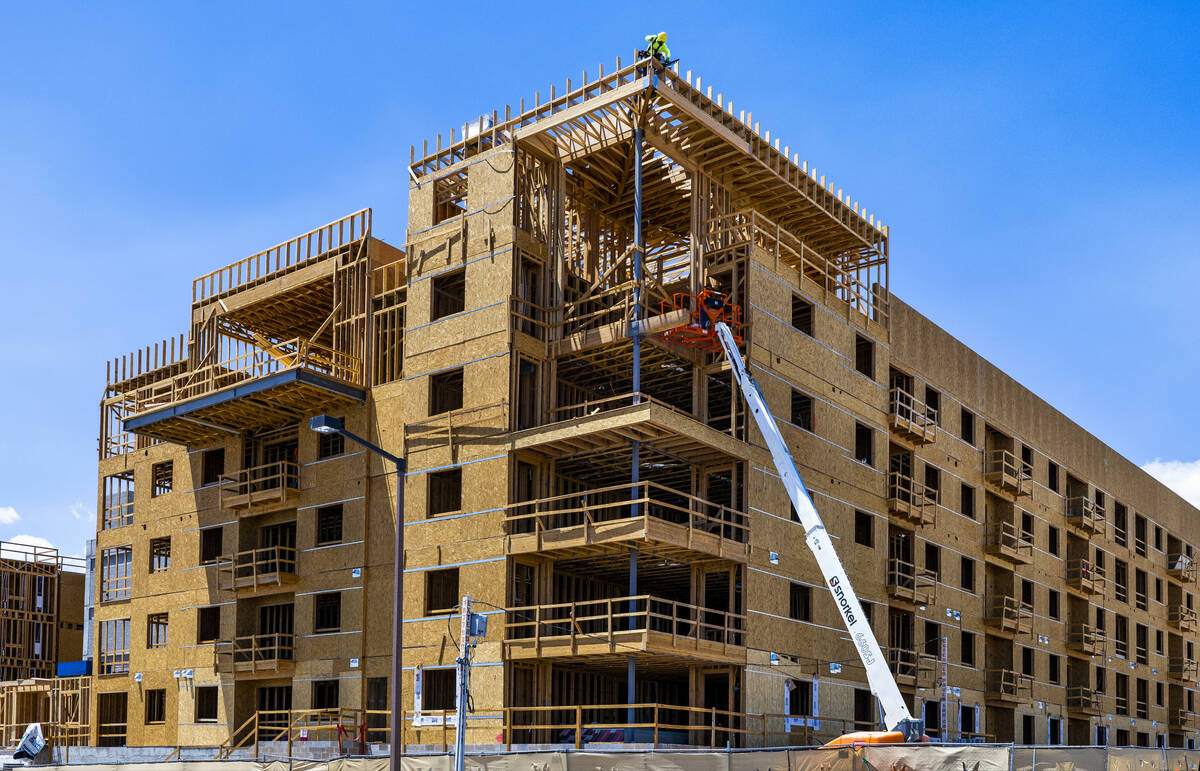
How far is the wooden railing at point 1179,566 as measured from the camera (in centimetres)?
8212

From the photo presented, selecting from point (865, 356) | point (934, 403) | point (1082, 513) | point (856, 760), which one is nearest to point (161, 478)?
point (865, 356)

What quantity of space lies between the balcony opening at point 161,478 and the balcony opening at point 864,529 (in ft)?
90.6

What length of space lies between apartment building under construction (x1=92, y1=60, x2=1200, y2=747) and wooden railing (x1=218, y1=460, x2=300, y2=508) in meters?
0.23

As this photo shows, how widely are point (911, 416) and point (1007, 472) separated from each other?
33.3ft

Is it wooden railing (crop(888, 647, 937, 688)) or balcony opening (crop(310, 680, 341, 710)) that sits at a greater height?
wooden railing (crop(888, 647, 937, 688))

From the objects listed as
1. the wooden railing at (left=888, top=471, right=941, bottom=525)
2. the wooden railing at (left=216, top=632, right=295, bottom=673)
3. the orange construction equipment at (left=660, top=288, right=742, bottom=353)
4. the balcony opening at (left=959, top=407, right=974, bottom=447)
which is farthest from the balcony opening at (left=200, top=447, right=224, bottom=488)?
the balcony opening at (left=959, top=407, right=974, bottom=447)

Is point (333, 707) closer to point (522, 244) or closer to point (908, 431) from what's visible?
point (522, 244)

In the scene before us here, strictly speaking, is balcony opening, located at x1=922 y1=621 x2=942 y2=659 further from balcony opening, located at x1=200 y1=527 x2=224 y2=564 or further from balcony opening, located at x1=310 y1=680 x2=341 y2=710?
balcony opening, located at x1=200 y1=527 x2=224 y2=564

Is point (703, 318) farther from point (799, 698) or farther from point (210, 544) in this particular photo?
point (210, 544)

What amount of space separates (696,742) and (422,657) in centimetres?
911

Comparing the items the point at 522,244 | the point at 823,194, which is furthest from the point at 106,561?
the point at 823,194

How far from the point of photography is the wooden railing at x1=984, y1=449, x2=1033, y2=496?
5956 centimetres

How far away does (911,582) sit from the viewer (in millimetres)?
51438

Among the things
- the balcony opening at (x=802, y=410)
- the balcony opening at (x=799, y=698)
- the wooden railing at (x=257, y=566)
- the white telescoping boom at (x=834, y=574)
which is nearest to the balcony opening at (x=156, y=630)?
the wooden railing at (x=257, y=566)
